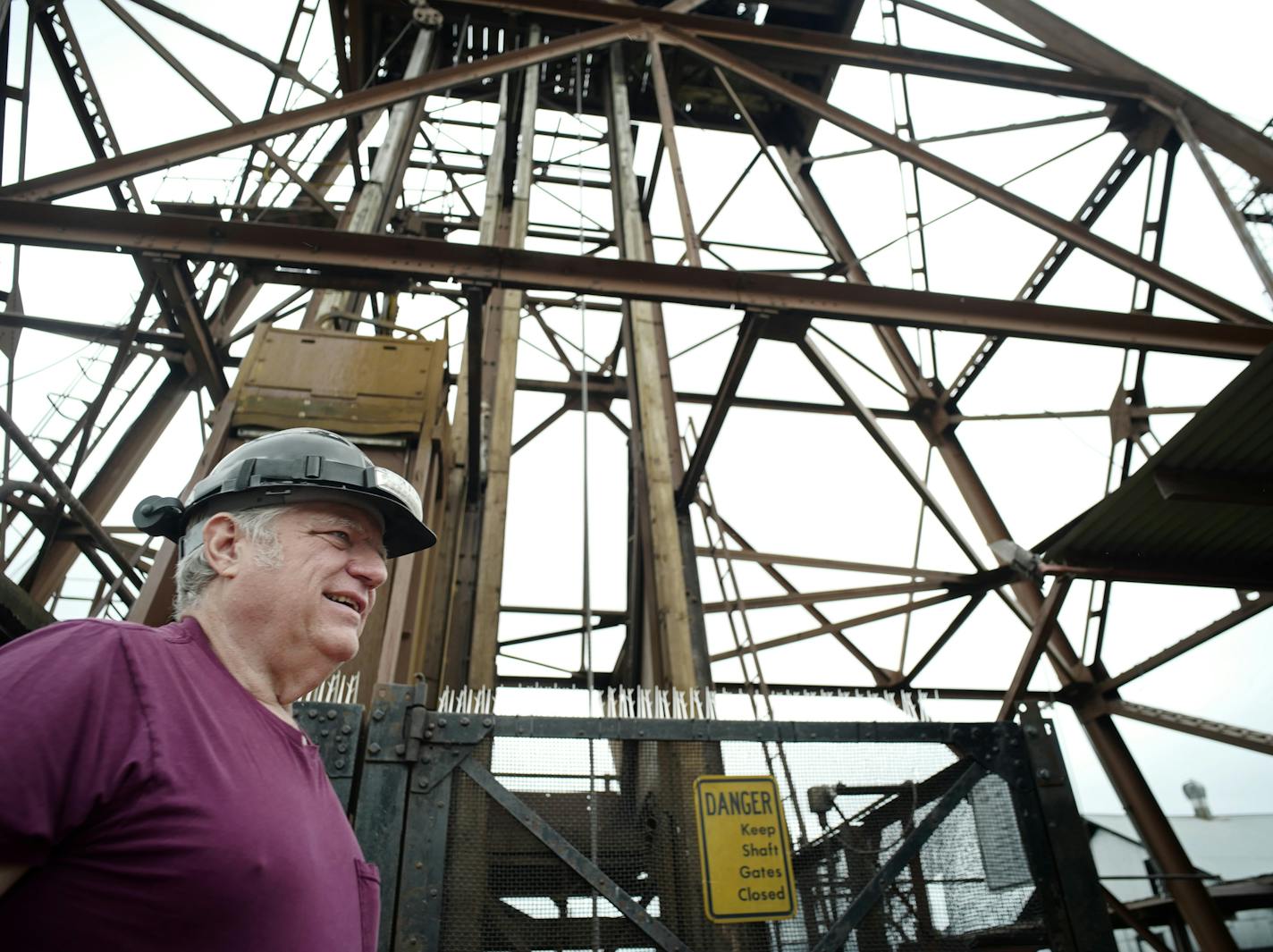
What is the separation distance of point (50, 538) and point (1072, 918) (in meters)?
8.40

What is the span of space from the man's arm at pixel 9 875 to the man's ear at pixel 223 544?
65cm

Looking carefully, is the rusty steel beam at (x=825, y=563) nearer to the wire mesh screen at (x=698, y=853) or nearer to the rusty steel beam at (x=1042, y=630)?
the rusty steel beam at (x=1042, y=630)

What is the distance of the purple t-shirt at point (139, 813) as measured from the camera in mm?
1004

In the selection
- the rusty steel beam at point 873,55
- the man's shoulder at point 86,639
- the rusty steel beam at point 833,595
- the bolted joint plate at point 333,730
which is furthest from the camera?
the rusty steel beam at point 833,595

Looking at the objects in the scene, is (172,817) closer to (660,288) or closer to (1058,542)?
(660,288)

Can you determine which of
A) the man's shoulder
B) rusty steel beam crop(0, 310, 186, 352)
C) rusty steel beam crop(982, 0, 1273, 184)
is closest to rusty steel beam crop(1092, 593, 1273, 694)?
rusty steel beam crop(982, 0, 1273, 184)

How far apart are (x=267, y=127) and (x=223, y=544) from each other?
4755 mm

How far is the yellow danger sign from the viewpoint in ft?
9.34

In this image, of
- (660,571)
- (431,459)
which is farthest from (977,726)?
(431,459)

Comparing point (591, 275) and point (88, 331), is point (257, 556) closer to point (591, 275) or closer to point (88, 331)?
point (591, 275)

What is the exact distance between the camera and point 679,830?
299 centimetres

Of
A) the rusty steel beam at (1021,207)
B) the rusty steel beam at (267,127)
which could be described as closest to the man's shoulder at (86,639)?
the rusty steel beam at (267,127)

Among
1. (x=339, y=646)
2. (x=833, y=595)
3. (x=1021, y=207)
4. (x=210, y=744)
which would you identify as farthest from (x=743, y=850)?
(x=833, y=595)

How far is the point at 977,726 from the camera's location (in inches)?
133
